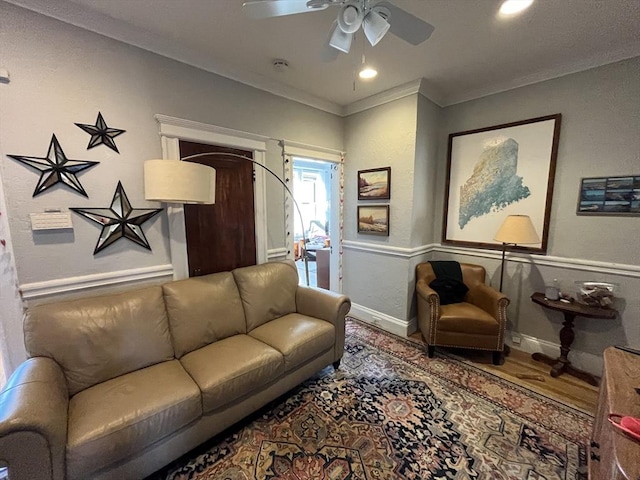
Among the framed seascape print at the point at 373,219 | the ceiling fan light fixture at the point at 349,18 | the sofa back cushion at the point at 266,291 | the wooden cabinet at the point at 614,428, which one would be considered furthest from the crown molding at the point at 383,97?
the wooden cabinet at the point at 614,428

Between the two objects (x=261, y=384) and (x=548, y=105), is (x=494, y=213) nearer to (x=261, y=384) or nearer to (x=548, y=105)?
(x=548, y=105)

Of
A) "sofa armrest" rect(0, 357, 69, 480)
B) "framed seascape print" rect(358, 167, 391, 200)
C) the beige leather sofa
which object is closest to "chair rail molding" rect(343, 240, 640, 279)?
"framed seascape print" rect(358, 167, 391, 200)

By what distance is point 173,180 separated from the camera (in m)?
1.73

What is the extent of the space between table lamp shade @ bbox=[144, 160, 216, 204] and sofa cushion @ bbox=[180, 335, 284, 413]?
108 centimetres

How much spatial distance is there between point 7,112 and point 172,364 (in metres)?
1.81

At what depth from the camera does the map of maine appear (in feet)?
8.79

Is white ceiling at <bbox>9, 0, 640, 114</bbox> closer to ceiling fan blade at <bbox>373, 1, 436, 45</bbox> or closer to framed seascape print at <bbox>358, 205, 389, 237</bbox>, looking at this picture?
ceiling fan blade at <bbox>373, 1, 436, 45</bbox>

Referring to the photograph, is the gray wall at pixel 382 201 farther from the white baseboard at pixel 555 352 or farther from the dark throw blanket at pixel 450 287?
the white baseboard at pixel 555 352

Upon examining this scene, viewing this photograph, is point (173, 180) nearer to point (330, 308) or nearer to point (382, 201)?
point (330, 308)

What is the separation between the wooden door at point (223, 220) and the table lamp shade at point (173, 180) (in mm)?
508

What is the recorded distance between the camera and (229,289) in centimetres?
226

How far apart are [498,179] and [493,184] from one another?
0.06m

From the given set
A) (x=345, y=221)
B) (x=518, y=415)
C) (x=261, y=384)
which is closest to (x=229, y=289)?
(x=261, y=384)

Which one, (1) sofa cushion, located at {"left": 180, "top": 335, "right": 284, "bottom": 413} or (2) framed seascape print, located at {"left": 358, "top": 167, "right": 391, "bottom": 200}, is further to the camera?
(2) framed seascape print, located at {"left": 358, "top": 167, "right": 391, "bottom": 200}
